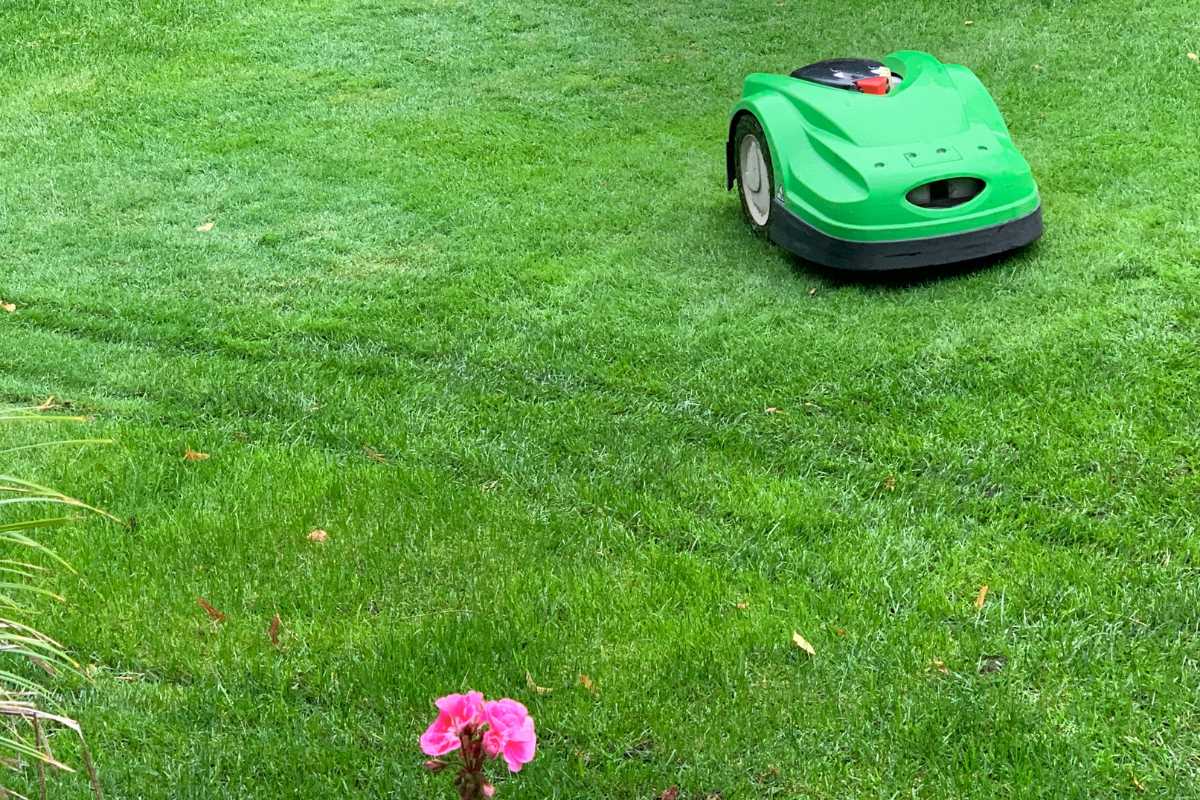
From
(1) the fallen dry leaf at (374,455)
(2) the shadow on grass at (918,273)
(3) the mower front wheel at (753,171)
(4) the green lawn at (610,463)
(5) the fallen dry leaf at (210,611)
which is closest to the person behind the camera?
(4) the green lawn at (610,463)

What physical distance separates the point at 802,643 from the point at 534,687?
64 cm

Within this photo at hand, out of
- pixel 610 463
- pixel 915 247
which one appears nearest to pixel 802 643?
pixel 610 463

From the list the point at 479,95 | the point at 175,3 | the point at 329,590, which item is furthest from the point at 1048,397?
the point at 175,3

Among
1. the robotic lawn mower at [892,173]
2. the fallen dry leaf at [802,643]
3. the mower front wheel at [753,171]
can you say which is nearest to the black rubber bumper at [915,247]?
the robotic lawn mower at [892,173]

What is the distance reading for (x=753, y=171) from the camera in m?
5.61

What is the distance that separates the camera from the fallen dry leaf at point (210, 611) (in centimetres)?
296

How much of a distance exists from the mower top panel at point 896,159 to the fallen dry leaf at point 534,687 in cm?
267

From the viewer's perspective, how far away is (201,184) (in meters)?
6.77

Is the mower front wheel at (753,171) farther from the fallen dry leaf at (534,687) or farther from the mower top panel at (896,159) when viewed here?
the fallen dry leaf at (534,687)

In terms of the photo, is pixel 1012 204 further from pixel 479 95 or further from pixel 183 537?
pixel 479 95

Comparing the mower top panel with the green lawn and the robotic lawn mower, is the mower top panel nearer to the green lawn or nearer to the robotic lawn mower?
the robotic lawn mower

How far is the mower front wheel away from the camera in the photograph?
536 centimetres

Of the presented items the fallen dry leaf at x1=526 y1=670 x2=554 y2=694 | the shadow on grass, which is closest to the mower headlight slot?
the shadow on grass

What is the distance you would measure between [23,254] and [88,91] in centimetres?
321
